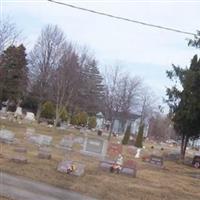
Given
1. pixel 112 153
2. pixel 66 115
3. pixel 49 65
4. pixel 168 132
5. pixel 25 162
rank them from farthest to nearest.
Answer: pixel 168 132, pixel 66 115, pixel 49 65, pixel 112 153, pixel 25 162

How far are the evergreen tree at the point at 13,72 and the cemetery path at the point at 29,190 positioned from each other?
3756 centimetres

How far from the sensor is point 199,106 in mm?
42062

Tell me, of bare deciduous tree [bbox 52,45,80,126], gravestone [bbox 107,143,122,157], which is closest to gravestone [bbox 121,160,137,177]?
gravestone [bbox 107,143,122,157]

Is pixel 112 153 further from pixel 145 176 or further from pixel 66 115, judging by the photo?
pixel 66 115

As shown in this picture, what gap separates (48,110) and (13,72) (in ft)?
59.4

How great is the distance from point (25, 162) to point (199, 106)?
74.0ft

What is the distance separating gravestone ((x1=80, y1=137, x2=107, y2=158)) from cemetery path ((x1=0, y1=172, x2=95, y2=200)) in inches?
479

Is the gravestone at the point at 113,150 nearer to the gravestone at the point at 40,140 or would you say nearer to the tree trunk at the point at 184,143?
the gravestone at the point at 40,140

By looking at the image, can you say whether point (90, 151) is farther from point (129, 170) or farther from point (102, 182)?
point (102, 182)

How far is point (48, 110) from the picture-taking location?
76.8 metres

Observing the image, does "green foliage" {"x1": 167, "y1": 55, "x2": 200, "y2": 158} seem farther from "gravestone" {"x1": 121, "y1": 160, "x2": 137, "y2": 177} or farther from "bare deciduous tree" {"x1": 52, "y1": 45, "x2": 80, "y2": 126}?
"gravestone" {"x1": 121, "y1": 160, "x2": 137, "y2": 177}

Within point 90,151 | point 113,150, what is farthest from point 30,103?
point 90,151

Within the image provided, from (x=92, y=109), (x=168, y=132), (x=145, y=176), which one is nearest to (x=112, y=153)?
(x=145, y=176)

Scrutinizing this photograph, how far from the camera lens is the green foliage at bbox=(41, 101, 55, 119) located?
76.2 metres
